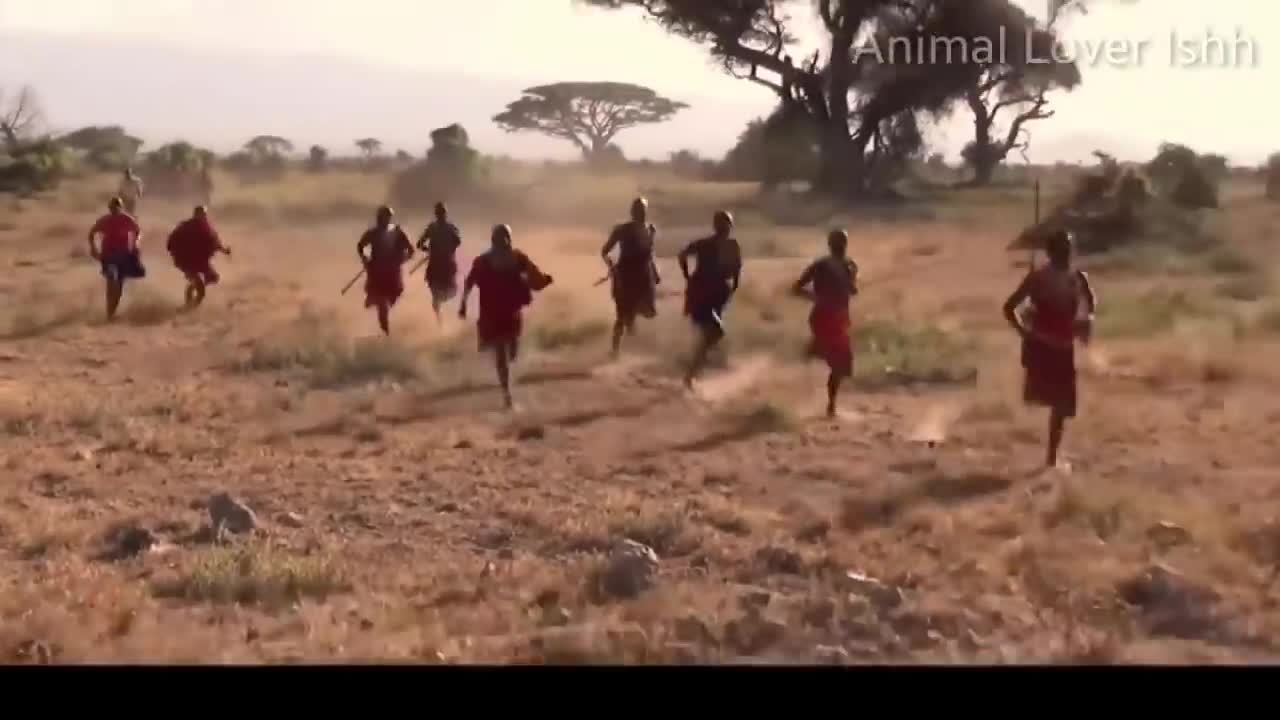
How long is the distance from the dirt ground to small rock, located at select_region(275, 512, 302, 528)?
0.03 m

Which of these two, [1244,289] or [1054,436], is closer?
[1054,436]

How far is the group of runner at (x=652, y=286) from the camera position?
928 centimetres

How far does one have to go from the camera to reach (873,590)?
21.0 feet

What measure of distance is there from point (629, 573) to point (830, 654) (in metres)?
1.28

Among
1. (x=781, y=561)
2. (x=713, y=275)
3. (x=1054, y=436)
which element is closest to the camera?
(x=781, y=561)

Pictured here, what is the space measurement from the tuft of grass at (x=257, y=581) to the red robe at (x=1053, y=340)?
4712 mm

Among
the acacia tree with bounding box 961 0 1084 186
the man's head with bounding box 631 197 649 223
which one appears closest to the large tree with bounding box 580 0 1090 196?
the acacia tree with bounding box 961 0 1084 186

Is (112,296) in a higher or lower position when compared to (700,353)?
higher

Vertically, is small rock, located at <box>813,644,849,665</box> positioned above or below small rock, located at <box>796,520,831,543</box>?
above

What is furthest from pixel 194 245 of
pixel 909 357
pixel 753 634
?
pixel 753 634

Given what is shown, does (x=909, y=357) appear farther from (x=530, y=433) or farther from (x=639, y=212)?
(x=530, y=433)

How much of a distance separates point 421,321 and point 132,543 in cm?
920

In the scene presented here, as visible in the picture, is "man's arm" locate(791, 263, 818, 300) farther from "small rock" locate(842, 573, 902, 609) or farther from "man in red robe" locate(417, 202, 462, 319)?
"man in red robe" locate(417, 202, 462, 319)

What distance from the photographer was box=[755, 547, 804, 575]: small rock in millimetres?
6984
